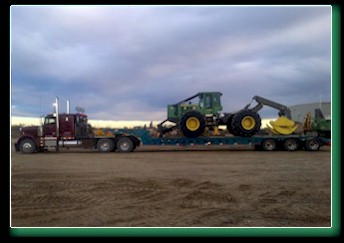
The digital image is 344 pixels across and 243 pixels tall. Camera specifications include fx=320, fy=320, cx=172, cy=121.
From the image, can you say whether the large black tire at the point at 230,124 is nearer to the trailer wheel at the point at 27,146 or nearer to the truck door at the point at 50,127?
the truck door at the point at 50,127

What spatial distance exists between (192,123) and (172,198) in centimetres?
1083

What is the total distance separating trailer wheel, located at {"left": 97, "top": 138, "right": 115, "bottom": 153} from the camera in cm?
1756

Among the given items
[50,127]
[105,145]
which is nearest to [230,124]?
[105,145]

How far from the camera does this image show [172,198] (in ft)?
22.4

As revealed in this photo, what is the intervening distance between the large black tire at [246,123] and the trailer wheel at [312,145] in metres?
2.75

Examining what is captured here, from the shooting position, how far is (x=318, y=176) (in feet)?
30.1

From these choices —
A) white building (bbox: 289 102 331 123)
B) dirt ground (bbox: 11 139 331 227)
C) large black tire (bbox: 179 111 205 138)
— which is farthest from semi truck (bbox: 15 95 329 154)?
dirt ground (bbox: 11 139 331 227)

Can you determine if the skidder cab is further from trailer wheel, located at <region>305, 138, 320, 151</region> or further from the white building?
trailer wheel, located at <region>305, 138, 320, 151</region>

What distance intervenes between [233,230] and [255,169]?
6950 mm

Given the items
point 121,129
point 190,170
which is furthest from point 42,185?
point 121,129
